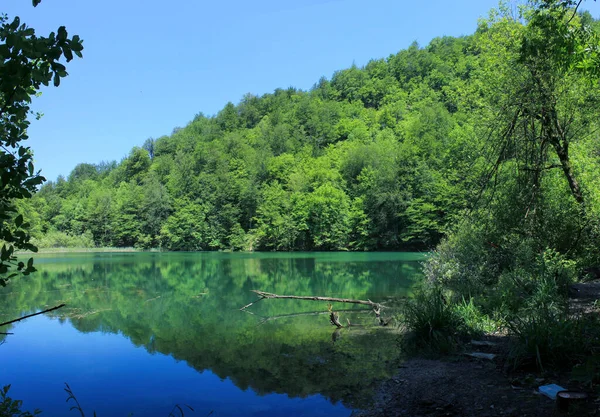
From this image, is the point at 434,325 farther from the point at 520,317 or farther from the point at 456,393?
the point at 456,393

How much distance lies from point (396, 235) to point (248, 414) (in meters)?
51.4

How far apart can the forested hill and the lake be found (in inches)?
886

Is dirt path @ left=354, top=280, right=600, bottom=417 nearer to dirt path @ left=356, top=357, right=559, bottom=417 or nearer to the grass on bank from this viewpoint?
dirt path @ left=356, top=357, right=559, bottom=417

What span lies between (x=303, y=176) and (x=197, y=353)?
6272 cm

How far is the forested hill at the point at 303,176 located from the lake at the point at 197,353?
22.5 meters

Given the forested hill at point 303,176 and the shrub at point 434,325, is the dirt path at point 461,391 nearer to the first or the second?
the shrub at point 434,325

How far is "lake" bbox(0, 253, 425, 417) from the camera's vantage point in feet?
26.4

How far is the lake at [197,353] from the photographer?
8.05 m

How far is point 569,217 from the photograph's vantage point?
1255 centimetres

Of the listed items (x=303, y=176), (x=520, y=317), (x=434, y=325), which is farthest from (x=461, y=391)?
(x=303, y=176)

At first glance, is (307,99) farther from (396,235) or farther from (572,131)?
(572,131)

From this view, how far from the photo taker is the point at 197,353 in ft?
37.1

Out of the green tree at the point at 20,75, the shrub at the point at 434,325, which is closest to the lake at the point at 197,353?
the shrub at the point at 434,325

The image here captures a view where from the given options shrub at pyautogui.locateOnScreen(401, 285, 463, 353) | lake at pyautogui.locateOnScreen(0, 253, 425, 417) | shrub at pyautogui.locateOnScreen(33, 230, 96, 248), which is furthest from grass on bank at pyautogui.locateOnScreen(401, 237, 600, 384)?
shrub at pyautogui.locateOnScreen(33, 230, 96, 248)
